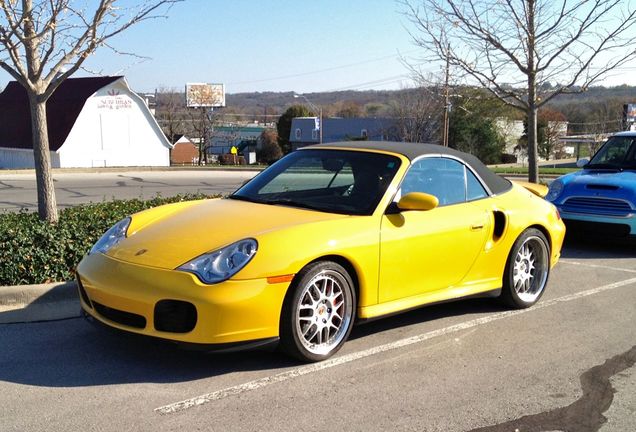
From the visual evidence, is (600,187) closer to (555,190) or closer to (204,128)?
(555,190)

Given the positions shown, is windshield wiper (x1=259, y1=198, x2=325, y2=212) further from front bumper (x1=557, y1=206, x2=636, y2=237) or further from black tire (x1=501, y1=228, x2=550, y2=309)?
front bumper (x1=557, y1=206, x2=636, y2=237)

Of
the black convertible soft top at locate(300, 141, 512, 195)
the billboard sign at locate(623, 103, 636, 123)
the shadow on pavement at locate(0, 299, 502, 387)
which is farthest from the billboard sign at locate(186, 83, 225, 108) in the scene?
the shadow on pavement at locate(0, 299, 502, 387)

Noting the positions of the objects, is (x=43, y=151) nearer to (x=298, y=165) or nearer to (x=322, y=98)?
(x=298, y=165)

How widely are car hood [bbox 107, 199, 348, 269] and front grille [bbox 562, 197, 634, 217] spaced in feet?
17.6

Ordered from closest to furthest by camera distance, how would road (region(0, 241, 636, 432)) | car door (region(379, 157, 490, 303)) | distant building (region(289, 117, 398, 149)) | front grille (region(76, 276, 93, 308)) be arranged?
road (region(0, 241, 636, 432)), front grille (region(76, 276, 93, 308)), car door (region(379, 157, 490, 303)), distant building (region(289, 117, 398, 149))

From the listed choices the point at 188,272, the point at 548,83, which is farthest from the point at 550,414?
the point at 548,83

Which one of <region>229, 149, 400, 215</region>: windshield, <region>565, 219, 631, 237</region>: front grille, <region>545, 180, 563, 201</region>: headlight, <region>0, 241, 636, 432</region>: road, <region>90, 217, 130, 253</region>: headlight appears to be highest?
<region>229, 149, 400, 215</region>: windshield

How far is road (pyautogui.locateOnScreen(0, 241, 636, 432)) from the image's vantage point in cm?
346

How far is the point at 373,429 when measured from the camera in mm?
3369

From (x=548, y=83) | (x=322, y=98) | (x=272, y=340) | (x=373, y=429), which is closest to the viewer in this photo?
(x=373, y=429)

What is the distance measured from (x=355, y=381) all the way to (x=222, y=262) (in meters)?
1.10

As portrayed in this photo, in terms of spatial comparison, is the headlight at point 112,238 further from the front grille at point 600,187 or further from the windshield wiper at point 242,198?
the front grille at point 600,187

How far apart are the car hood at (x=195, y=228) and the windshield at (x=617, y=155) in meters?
6.38

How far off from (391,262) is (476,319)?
133 cm
